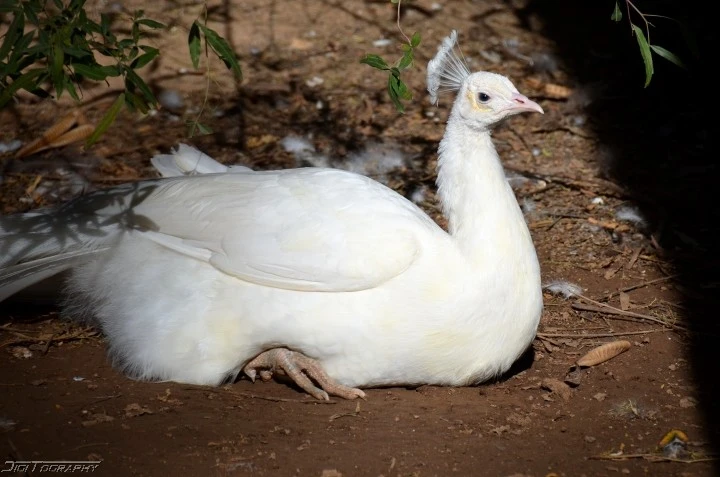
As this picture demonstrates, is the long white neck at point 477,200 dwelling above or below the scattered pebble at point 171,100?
above

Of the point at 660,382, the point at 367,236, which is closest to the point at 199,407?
the point at 367,236

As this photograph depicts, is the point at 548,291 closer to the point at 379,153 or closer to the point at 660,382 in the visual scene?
the point at 660,382

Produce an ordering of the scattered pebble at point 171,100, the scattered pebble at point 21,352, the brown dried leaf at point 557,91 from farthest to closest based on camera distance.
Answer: the brown dried leaf at point 557,91 < the scattered pebble at point 171,100 < the scattered pebble at point 21,352

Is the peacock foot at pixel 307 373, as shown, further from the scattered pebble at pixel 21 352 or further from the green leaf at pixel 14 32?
the green leaf at pixel 14 32

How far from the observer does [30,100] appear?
21.1ft

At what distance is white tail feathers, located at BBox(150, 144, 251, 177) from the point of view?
15.6ft

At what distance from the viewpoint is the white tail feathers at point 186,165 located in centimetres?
476

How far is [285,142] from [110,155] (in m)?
1.16

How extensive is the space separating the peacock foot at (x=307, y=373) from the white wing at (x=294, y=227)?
1.05 feet

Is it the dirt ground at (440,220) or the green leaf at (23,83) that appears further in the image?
the dirt ground at (440,220)

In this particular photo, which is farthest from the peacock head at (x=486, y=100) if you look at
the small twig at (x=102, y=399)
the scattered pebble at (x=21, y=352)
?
the scattered pebble at (x=21, y=352)

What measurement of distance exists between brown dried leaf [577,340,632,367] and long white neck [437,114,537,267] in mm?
591

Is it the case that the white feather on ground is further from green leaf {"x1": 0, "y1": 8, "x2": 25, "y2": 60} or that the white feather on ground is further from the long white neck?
green leaf {"x1": 0, "y1": 8, "x2": 25, "y2": 60}

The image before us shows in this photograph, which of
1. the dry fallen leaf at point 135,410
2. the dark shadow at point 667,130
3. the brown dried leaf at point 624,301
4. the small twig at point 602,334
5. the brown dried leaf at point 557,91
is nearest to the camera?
the dry fallen leaf at point 135,410
